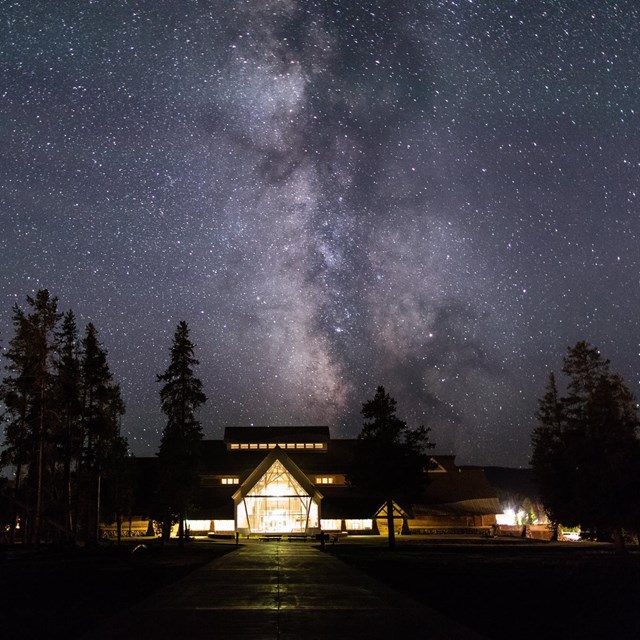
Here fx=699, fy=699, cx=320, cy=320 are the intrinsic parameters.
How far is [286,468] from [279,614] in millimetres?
60707

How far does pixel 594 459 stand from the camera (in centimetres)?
4322

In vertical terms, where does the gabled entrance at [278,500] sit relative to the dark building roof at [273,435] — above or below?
below

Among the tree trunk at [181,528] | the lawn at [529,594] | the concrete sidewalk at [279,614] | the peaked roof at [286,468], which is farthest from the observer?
the peaked roof at [286,468]

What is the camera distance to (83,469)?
2208 inches

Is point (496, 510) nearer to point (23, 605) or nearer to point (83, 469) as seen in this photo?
point (83, 469)

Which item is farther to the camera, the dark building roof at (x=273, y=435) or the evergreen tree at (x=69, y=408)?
the dark building roof at (x=273, y=435)

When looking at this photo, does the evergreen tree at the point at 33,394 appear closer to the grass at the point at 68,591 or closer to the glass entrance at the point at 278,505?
the grass at the point at 68,591

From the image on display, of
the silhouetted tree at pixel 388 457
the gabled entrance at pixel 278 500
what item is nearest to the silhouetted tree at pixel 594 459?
the silhouetted tree at pixel 388 457

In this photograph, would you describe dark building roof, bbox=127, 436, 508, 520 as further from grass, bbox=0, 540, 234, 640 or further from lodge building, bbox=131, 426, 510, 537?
grass, bbox=0, 540, 234, 640

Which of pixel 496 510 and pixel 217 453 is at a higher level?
pixel 217 453

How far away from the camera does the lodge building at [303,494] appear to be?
238 ft

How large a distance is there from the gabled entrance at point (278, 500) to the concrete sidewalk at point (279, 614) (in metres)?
52.5

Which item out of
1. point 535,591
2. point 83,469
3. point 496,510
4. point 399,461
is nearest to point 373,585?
point 535,591

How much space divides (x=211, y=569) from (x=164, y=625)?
14.2m
